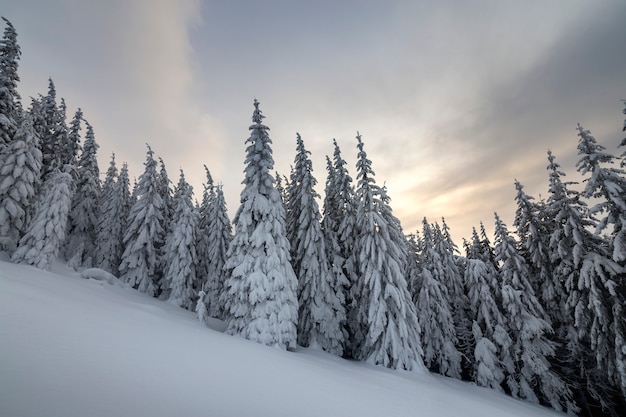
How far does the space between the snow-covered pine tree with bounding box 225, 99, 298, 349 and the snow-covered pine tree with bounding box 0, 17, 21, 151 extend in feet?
62.2

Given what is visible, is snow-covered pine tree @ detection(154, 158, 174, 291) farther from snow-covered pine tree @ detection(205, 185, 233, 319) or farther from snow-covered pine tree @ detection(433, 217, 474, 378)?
snow-covered pine tree @ detection(433, 217, 474, 378)

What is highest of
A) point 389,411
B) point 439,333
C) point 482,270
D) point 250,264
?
point 482,270

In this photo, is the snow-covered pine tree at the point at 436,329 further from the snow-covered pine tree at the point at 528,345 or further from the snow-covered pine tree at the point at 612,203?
the snow-covered pine tree at the point at 612,203

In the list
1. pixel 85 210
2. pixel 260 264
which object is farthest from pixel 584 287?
pixel 85 210

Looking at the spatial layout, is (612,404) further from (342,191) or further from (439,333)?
(342,191)

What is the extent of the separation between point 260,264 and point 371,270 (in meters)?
8.42

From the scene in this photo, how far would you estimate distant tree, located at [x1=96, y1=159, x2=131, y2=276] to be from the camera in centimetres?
3309

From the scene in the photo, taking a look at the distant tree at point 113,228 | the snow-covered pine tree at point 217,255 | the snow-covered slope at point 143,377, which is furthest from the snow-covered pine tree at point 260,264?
the distant tree at point 113,228

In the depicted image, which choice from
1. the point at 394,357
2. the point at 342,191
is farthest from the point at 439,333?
the point at 342,191

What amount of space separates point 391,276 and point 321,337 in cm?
740

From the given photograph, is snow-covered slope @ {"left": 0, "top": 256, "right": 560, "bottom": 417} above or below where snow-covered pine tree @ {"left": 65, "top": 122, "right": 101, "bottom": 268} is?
below

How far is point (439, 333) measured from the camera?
25.8m

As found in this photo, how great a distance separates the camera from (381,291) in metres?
21.1

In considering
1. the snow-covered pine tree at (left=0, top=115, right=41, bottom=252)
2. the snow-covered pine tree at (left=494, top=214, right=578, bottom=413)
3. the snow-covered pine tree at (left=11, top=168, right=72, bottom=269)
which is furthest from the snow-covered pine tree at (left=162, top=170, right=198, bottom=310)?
the snow-covered pine tree at (left=494, top=214, right=578, bottom=413)
